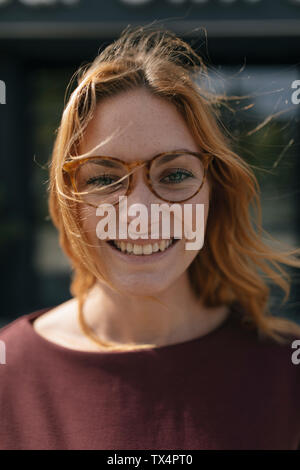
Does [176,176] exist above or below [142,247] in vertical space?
above

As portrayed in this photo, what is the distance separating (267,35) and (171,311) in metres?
3.08

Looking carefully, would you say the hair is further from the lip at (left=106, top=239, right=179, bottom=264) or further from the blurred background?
the blurred background

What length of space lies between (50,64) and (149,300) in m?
3.46

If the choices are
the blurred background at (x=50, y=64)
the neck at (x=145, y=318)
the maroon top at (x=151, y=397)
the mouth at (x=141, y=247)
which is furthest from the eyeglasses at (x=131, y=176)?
the blurred background at (x=50, y=64)

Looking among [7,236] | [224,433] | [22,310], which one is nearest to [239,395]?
[224,433]

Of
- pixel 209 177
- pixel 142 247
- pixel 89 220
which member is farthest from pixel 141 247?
pixel 209 177

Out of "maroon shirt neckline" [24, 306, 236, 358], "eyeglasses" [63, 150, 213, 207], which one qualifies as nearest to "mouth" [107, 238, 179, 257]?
"eyeglasses" [63, 150, 213, 207]

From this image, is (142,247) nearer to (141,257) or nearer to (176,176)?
(141,257)

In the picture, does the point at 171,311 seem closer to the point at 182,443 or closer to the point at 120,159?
the point at 182,443

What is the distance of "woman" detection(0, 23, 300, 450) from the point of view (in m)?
0.90

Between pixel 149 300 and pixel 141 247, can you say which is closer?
pixel 141 247

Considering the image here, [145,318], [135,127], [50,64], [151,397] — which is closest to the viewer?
[135,127]

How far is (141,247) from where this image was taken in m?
0.94

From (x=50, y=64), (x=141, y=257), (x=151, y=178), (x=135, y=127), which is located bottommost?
(x=141, y=257)
